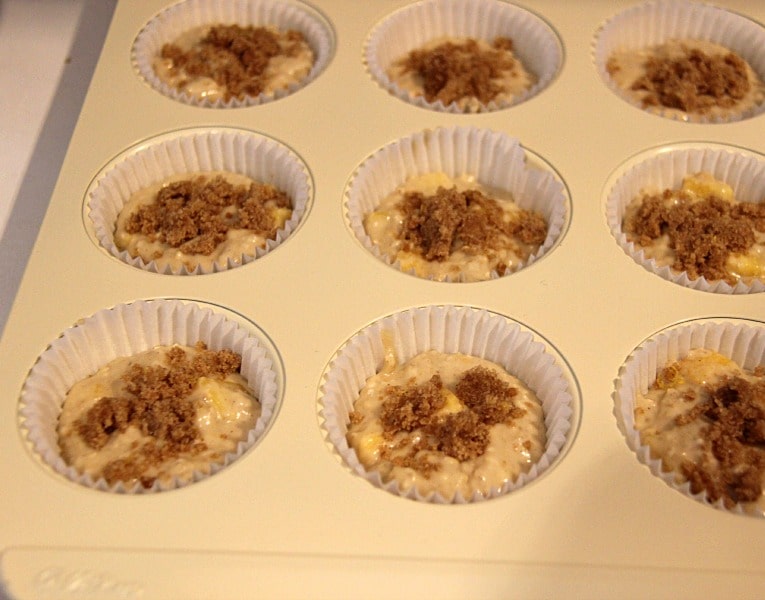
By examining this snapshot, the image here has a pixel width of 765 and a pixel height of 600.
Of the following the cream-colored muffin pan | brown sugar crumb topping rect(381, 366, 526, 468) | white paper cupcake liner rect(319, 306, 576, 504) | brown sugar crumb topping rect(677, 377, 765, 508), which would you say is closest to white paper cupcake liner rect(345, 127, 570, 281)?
the cream-colored muffin pan

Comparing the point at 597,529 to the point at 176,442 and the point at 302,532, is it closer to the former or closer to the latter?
the point at 302,532

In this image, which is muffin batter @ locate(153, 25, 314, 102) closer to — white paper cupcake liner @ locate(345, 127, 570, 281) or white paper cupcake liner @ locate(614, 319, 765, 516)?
white paper cupcake liner @ locate(345, 127, 570, 281)

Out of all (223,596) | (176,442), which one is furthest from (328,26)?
(223,596)

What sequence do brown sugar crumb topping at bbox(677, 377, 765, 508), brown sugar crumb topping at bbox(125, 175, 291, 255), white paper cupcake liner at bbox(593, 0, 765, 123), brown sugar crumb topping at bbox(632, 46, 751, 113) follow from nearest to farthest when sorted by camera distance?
1. brown sugar crumb topping at bbox(677, 377, 765, 508)
2. brown sugar crumb topping at bbox(125, 175, 291, 255)
3. brown sugar crumb topping at bbox(632, 46, 751, 113)
4. white paper cupcake liner at bbox(593, 0, 765, 123)

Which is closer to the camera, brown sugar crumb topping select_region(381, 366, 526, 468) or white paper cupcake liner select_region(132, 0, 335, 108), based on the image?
brown sugar crumb topping select_region(381, 366, 526, 468)

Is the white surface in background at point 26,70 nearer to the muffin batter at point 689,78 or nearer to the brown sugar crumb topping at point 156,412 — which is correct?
the brown sugar crumb topping at point 156,412
